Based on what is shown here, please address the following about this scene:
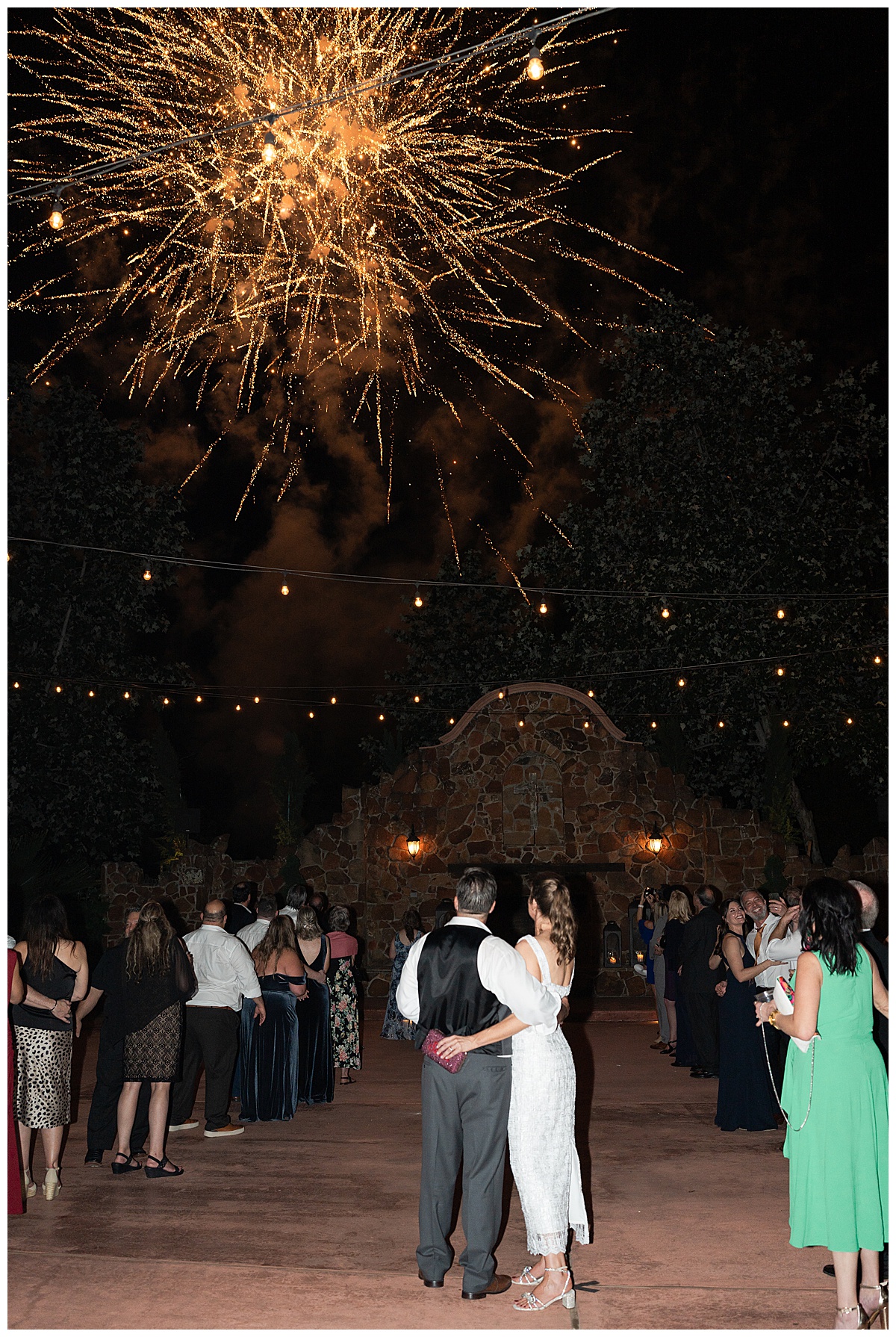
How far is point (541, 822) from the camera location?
65.6ft

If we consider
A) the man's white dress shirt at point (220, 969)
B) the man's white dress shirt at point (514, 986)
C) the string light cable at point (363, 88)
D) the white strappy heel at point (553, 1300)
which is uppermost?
the string light cable at point (363, 88)

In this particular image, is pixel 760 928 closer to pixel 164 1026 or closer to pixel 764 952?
pixel 764 952

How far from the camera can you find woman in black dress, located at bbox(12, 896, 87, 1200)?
6.98 meters

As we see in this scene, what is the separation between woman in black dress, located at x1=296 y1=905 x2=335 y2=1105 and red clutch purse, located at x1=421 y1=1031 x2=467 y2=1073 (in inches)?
196

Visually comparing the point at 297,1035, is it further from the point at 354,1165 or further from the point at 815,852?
the point at 815,852

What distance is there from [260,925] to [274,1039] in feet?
3.19

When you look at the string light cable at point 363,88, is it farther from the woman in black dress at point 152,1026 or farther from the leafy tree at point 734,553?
the leafy tree at point 734,553

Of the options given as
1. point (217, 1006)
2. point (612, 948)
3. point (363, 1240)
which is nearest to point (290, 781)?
point (612, 948)

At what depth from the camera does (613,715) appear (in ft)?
82.4

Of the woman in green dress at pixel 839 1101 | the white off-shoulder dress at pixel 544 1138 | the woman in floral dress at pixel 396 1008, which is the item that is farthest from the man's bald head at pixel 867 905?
the woman in floral dress at pixel 396 1008

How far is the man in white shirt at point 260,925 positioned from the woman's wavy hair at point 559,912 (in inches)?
188

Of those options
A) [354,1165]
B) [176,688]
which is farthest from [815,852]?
[354,1165]

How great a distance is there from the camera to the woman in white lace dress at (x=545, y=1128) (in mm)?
5098

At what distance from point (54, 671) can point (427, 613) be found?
535 inches
